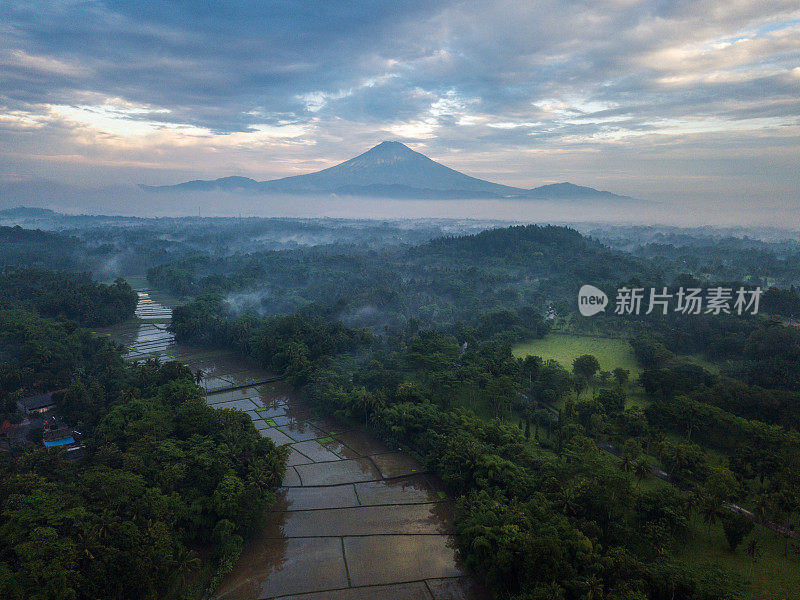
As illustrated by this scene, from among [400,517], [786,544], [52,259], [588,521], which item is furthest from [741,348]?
[52,259]

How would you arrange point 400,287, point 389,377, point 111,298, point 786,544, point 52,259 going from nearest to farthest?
1. point 786,544
2. point 389,377
3. point 111,298
4. point 400,287
5. point 52,259

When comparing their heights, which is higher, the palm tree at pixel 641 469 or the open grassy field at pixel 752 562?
the palm tree at pixel 641 469

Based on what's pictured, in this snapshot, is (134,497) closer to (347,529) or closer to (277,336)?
(347,529)

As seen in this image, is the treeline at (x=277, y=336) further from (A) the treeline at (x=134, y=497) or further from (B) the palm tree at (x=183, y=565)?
(B) the palm tree at (x=183, y=565)

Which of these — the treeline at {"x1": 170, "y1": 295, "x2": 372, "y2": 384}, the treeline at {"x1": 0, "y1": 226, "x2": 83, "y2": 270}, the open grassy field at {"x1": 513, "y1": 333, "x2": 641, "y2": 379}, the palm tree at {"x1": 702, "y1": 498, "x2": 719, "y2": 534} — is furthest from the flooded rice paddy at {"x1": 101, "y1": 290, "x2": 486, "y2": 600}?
the treeline at {"x1": 0, "y1": 226, "x2": 83, "y2": 270}

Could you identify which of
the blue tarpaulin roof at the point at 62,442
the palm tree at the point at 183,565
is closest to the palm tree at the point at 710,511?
the palm tree at the point at 183,565

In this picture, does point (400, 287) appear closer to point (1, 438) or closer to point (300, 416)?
point (300, 416)
